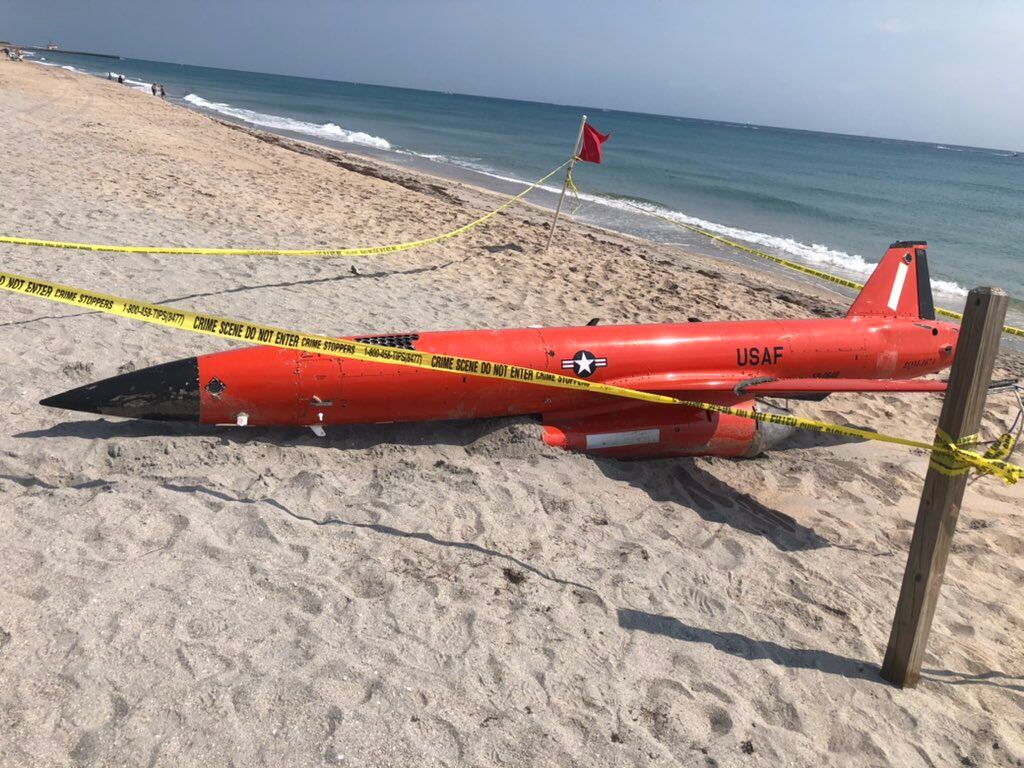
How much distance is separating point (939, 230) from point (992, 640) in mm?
24407

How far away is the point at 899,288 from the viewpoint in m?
6.94

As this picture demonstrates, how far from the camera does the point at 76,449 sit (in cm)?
447

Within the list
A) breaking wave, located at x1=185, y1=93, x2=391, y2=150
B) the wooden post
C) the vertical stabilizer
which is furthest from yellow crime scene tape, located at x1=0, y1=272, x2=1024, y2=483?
breaking wave, located at x1=185, y1=93, x2=391, y2=150

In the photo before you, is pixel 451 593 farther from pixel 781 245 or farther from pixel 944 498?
pixel 781 245

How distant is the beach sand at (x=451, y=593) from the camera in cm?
289

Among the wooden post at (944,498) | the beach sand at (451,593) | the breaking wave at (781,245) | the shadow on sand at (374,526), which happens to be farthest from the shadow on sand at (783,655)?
the breaking wave at (781,245)

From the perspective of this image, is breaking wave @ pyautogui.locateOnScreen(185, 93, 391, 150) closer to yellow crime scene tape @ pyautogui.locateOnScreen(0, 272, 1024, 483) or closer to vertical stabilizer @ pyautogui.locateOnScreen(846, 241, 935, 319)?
vertical stabilizer @ pyautogui.locateOnScreen(846, 241, 935, 319)

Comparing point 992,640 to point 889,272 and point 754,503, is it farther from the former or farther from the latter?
point 889,272

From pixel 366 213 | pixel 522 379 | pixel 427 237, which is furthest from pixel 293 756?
pixel 366 213

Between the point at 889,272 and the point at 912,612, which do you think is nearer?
the point at 912,612

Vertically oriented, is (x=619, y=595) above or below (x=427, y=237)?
below

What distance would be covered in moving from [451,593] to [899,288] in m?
5.70

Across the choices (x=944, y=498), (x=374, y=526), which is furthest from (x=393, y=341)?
(x=944, y=498)

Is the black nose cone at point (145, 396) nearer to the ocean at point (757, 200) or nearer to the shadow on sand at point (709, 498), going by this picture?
the shadow on sand at point (709, 498)
